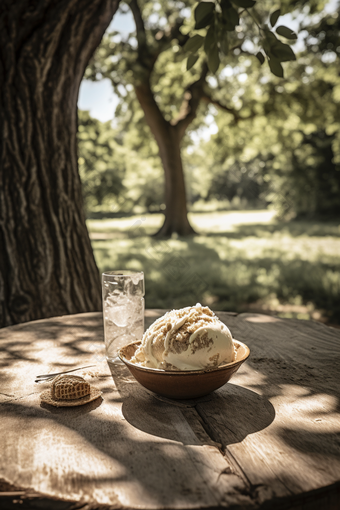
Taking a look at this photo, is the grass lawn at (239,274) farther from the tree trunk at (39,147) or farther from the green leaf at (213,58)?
the green leaf at (213,58)

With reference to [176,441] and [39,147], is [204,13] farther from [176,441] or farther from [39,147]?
[176,441]

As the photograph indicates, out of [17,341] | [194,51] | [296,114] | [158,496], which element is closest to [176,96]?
[296,114]

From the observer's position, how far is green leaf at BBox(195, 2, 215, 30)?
73.3 inches

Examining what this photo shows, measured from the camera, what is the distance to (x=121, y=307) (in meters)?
1.51

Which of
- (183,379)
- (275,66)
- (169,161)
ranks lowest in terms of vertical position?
(183,379)

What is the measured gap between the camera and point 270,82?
12336mm

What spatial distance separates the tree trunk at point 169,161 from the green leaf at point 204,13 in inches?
395

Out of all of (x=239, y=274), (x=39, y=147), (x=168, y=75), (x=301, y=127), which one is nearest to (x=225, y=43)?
(x=39, y=147)

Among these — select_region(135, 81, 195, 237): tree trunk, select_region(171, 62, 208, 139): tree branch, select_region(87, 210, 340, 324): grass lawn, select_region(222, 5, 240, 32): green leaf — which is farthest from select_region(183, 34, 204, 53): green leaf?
select_region(171, 62, 208, 139): tree branch

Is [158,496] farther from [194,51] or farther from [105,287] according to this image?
[194,51]

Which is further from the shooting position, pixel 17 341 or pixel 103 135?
pixel 103 135

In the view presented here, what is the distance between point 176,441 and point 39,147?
2220mm

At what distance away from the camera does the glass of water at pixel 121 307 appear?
1.49 meters

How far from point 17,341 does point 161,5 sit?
11.9 meters
